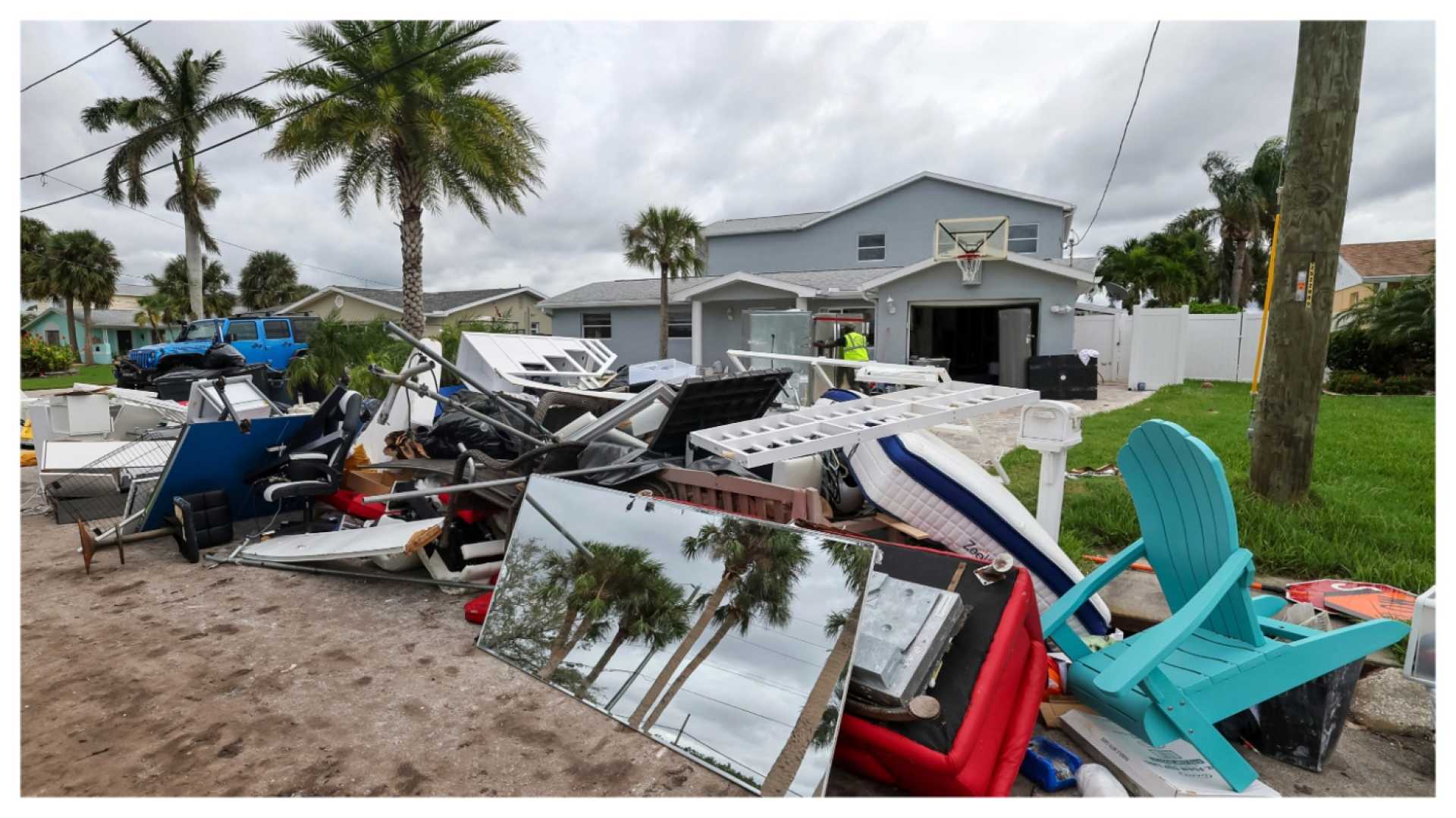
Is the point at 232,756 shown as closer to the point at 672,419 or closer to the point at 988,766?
the point at 988,766

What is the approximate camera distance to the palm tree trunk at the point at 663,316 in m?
20.6

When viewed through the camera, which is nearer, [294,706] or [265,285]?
[294,706]

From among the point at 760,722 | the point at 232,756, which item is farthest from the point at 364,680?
the point at 760,722

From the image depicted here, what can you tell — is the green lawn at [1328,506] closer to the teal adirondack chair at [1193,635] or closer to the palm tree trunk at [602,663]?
the teal adirondack chair at [1193,635]

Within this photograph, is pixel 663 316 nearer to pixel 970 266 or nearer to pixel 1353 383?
pixel 970 266

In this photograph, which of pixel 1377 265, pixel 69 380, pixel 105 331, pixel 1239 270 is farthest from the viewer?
pixel 105 331

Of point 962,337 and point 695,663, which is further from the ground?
point 962,337

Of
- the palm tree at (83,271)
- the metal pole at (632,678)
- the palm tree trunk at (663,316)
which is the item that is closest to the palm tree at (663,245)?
the palm tree trunk at (663,316)

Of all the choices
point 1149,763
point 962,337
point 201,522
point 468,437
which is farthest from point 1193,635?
point 962,337

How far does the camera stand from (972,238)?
16125 mm

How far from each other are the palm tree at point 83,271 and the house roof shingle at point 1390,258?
58130mm

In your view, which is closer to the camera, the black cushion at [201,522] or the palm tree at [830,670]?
the palm tree at [830,670]

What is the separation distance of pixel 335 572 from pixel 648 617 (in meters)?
2.40

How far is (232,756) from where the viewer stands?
2314 mm
